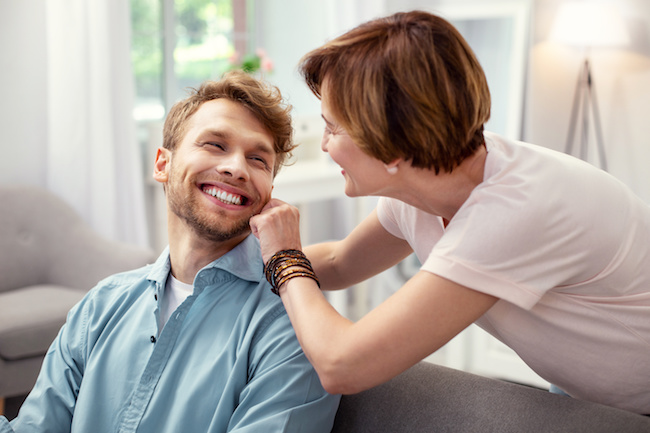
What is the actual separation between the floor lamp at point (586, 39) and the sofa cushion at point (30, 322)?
2516mm

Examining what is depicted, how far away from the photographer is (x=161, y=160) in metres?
1.59

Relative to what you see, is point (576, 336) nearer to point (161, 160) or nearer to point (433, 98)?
point (433, 98)

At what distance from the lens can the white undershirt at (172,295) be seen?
1457mm

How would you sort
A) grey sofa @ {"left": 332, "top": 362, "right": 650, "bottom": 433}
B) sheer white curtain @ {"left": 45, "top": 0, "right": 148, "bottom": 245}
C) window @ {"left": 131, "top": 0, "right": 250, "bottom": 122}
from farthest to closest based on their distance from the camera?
window @ {"left": 131, "top": 0, "right": 250, "bottom": 122} → sheer white curtain @ {"left": 45, "top": 0, "right": 148, "bottom": 245} → grey sofa @ {"left": 332, "top": 362, "right": 650, "bottom": 433}

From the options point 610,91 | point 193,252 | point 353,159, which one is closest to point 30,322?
point 193,252

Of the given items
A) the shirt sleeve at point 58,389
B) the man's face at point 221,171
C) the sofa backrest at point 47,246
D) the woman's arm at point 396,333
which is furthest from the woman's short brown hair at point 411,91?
the sofa backrest at point 47,246

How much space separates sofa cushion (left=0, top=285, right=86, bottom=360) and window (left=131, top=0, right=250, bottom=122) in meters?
1.36

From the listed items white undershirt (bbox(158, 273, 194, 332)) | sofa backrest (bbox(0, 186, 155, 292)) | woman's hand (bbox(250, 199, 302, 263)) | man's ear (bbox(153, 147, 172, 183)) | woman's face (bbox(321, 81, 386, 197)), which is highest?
woman's face (bbox(321, 81, 386, 197))

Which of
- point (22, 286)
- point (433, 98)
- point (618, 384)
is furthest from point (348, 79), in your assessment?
point (22, 286)

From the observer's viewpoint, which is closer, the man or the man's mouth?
the man

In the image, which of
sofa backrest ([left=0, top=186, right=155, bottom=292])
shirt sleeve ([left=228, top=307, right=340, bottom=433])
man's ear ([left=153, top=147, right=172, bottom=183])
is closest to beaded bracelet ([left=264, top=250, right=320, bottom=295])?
shirt sleeve ([left=228, top=307, right=340, bottom=433])

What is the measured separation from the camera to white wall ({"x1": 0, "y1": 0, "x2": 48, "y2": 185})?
3277 millimetres

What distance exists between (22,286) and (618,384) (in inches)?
100

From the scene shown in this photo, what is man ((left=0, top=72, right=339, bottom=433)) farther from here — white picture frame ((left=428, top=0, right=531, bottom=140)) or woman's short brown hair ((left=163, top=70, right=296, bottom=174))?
white picture frame ((left=428, top=0, right=531, bottom=140))
